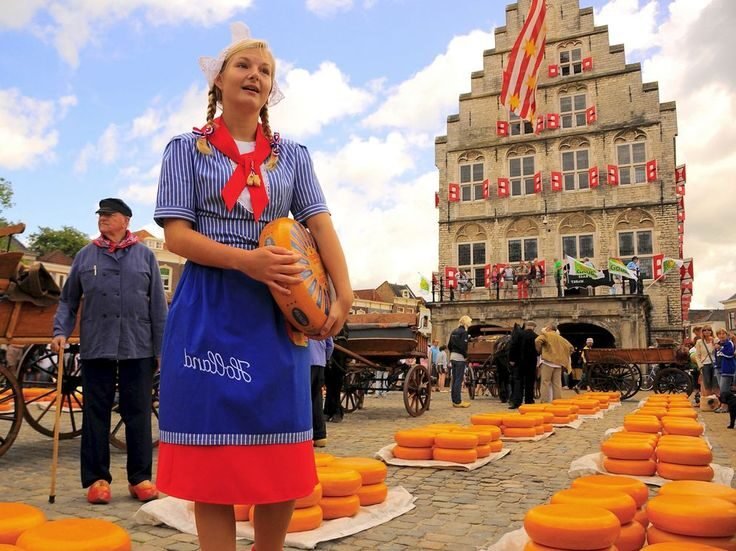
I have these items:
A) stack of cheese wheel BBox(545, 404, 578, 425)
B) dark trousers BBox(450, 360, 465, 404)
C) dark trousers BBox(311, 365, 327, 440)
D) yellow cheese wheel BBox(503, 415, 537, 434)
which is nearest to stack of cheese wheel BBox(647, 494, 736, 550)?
dark trousers BBox(311, 365, 327, 440)

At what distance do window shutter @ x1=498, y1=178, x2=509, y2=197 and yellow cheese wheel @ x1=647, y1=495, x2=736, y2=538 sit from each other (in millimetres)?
27992

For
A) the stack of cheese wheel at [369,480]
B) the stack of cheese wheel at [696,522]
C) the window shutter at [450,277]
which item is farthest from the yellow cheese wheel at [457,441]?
the window shutter at [450,277]

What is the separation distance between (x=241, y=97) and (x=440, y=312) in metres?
26.4

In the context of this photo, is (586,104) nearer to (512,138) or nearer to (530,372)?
(512,138)

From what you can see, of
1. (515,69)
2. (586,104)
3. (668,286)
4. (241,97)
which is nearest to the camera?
(241,97)

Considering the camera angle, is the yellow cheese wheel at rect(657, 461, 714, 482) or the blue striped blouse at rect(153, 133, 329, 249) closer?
the blue striped blouse at rect(153, 133, 329, 249)

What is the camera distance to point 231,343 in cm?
170

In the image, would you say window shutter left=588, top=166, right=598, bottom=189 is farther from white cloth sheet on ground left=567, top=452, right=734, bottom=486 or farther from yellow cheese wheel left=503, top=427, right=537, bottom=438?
white cloth sheet on ground left=567, top=452, right=734, bottom=486

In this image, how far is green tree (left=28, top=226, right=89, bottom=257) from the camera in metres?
44.4

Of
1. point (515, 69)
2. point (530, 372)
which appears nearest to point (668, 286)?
point (515, 69)

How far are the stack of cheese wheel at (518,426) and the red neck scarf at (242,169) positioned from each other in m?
5.92

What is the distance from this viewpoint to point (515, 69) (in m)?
21.2

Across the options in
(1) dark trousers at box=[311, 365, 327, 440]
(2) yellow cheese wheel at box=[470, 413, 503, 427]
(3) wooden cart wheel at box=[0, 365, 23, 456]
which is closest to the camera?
(3) wooden cart wheel at box=[0, 365, 23, 456]

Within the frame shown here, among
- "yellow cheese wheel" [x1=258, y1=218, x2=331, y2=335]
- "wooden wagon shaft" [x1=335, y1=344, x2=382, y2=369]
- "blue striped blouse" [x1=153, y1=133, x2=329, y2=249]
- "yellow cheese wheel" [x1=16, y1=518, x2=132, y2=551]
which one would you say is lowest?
"yellow cheese wheel" [x1=16, y1=518, x2=132, y2=551]
